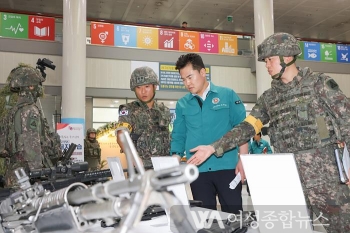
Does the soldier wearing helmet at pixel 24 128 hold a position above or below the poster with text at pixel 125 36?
below

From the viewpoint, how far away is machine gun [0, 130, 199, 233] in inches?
21.9

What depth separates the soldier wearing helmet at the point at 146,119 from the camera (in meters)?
2.54

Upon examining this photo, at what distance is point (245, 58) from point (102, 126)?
3430 millimetres

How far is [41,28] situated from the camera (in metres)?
6.77

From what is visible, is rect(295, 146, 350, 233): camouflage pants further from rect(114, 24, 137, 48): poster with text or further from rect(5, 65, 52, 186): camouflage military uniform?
rect(114, 24, 137, 48): poster with text

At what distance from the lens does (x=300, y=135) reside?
5.52ft

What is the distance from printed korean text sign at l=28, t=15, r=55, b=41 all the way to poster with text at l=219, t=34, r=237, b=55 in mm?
3397

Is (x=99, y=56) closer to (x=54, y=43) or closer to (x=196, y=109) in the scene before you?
(x=54, y=43)

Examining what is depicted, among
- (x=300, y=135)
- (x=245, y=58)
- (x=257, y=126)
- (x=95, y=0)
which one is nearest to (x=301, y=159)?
(x=300, y=135)

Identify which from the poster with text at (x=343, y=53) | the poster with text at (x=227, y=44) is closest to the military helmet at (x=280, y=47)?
the poster with text at (x=227, y=44)

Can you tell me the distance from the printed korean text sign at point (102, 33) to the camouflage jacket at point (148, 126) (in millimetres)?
4730

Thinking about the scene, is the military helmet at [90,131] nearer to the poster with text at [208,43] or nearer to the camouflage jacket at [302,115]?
the poster with text at [208,43]

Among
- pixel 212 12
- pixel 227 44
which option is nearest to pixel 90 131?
pixel 227 44

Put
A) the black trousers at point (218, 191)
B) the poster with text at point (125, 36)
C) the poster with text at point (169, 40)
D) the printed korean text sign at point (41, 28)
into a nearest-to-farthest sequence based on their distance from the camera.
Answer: the black trousers at point (218, 191) → the printed korean text sign at point (41, 28) → the poster with text at point (125, 36) → the poster with text at point (169, 40)
